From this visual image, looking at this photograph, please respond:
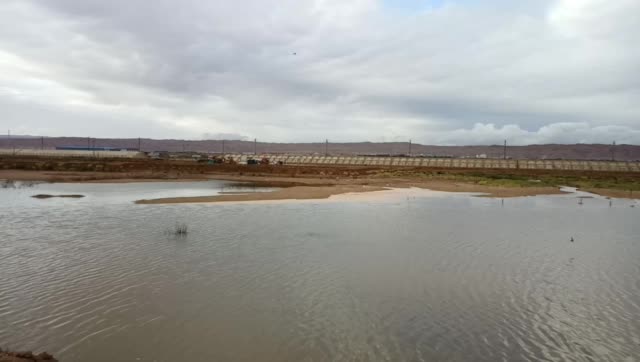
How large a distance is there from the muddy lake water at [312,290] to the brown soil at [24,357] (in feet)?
1.30

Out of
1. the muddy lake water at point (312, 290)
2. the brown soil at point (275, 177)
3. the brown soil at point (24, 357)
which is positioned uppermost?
the brown soil at point (275, 177)


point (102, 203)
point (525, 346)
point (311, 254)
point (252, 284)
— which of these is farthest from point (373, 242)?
point (102, 203)

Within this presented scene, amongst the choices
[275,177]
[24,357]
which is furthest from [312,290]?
[275,177]

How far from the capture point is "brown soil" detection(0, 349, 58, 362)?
18.4 ft

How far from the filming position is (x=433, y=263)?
12.7 meters

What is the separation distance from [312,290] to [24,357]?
17.5 feet

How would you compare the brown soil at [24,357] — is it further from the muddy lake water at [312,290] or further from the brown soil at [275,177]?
the brown soil at [275,177]

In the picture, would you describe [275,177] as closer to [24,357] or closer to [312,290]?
[312,290]

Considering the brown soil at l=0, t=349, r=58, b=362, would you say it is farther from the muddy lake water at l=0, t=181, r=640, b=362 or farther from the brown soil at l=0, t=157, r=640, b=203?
the brown soil at l=0, t=157, r=640, b=203

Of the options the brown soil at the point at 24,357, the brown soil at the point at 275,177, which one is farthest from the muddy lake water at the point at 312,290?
the brown soil at the point at 275,177

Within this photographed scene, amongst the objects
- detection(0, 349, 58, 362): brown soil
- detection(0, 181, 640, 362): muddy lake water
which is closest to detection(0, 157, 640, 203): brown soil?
detection(0, 181, 640, 362): muddy lake water

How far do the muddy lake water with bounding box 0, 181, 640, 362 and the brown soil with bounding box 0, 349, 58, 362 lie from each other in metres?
0.40

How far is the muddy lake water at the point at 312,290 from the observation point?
726 cm

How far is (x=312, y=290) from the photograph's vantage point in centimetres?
999
